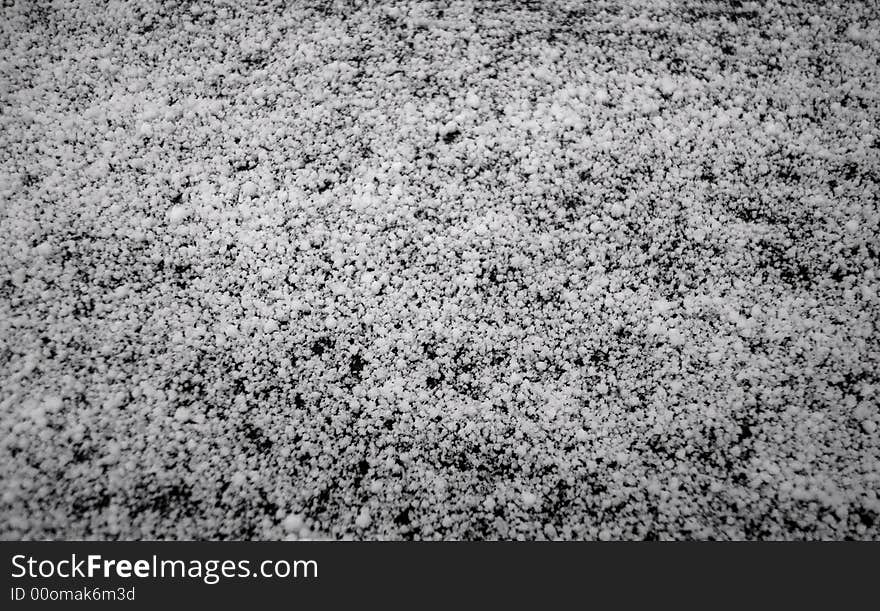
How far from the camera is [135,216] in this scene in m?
0.72

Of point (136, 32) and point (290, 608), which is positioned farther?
point (136, 32)

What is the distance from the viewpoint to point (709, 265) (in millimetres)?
717

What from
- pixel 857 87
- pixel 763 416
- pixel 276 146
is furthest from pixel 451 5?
pixel 763 416

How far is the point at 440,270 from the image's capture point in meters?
0.71

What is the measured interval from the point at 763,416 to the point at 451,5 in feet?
2.44

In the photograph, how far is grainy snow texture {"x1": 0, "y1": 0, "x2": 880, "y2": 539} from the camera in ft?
2.15

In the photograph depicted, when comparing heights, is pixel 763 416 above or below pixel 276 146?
below

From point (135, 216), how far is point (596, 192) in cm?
65

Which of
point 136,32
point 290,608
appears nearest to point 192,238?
point 136,32

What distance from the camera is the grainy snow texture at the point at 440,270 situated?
0.66 metres

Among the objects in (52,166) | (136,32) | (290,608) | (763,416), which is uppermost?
(136,32)

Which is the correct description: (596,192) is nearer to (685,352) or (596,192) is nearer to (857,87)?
(685,352)

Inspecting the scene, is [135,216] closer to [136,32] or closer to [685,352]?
[136,32]

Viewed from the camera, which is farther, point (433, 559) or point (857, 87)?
point (857, 87)
